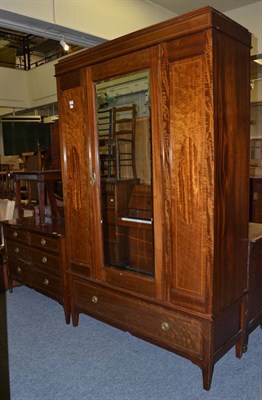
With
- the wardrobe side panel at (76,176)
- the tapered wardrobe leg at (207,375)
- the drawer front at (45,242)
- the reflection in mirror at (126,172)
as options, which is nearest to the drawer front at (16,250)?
the drawer front at (45,242)

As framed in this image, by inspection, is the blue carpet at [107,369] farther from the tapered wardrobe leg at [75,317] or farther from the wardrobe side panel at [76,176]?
the wardrobe side panel at [76,176]

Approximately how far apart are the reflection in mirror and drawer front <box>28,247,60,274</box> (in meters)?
0.66

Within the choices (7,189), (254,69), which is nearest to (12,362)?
(7,189)

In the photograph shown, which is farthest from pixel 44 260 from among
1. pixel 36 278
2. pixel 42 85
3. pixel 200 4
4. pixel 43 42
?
pixel 43 42

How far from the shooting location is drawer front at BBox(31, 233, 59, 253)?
9.29 feet

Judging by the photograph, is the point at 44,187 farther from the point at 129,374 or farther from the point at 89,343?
the point at 129,374

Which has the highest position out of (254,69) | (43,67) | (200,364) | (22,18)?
(43,67)

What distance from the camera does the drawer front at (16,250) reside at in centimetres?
330

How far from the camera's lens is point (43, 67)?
23.7 feet

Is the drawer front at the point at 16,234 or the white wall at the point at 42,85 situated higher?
the white wall at the point at 42,85

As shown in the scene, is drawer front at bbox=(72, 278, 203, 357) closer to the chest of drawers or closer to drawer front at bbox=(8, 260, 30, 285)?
the chest of drawers

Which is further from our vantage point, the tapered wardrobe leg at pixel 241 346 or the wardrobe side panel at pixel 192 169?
the tapered wardrobe leg at pixel 241 346

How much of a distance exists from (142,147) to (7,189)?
16.2ft

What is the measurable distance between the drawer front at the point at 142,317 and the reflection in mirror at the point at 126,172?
247 millimetres
